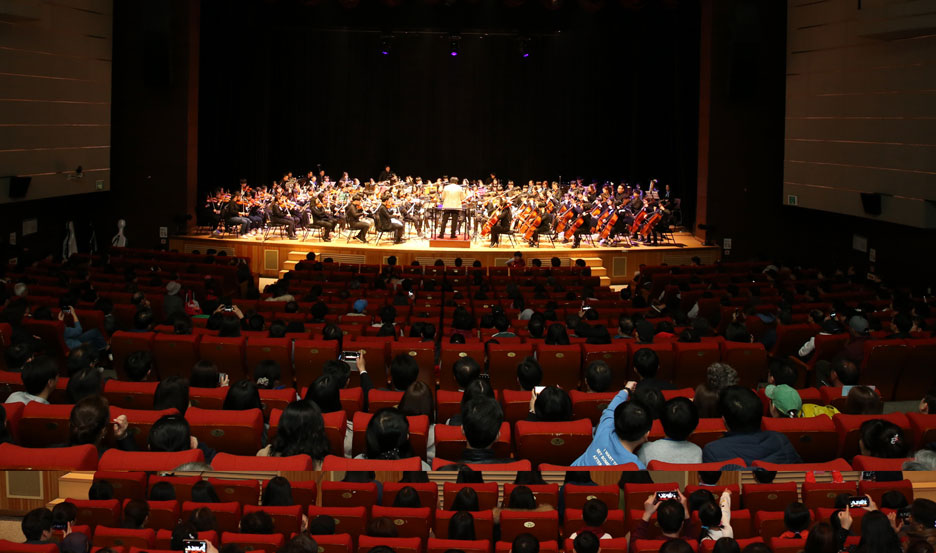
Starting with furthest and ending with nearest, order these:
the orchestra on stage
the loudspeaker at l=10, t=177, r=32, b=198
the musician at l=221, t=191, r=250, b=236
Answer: the musician at l=221, t=191, r=250, b=236 → the orchestra on stage → the loudspeaker at l=10, t=177, r=32, b=198

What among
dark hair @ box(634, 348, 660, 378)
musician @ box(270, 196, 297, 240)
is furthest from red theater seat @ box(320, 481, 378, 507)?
musician @ box(270, 196, 297, 240)

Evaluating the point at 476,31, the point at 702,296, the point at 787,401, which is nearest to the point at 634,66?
the point at 476,31

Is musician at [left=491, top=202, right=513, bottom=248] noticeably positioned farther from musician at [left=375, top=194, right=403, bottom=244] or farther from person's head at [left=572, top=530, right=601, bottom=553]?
person's head at [left=572, top=530, right=601, bottom=553]

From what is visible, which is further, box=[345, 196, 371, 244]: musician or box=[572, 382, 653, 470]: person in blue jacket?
box=[345, 196, 371, 244]: musician

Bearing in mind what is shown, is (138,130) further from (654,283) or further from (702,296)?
(702,296)

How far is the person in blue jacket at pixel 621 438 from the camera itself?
5234 millimetres

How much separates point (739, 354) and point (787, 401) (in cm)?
258

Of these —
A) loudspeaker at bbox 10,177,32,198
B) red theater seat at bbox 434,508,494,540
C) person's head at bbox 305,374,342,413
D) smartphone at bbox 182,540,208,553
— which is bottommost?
red theater seat at bbox 434,508,494,540

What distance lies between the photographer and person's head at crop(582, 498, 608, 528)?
14.2 feet

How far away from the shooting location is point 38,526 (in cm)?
420

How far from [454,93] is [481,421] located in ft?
76.9

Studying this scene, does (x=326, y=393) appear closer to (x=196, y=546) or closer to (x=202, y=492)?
(x=202, y=492)

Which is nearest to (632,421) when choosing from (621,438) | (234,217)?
(621,438)

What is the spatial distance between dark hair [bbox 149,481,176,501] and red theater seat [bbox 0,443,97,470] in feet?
2.48
